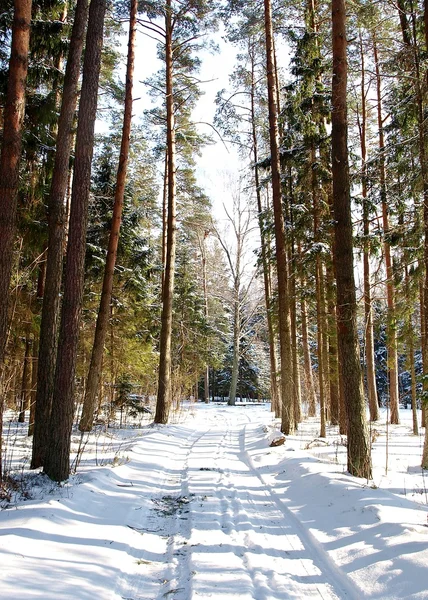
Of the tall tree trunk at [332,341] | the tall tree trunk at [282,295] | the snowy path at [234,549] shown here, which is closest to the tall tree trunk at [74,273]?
the snowy path at [234,549]

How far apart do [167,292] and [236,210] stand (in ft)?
36.0

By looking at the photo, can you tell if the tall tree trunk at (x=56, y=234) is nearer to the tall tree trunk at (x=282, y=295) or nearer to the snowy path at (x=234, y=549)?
the snowy path at (x=234, y=549)

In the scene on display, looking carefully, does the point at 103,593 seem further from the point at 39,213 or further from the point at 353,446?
the point at 39,213

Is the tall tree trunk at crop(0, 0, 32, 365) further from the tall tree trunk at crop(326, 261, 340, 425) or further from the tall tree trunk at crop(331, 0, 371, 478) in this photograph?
the tall tree trunk at crop(326, 261, 340, 425)

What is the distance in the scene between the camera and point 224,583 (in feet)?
10.1

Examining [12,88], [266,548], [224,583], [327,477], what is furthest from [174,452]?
[12,88]

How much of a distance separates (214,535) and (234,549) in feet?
1.21

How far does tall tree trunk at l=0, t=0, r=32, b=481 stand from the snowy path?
2259 mm

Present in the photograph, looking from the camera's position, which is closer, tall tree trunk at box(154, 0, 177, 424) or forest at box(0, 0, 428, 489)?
forest at box(0, 0, 428, 489)

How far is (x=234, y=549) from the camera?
3.65 meters

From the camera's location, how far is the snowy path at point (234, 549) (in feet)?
9.95

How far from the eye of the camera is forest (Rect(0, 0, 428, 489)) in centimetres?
578

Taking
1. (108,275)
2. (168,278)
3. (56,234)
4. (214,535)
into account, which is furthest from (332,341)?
(214,535)

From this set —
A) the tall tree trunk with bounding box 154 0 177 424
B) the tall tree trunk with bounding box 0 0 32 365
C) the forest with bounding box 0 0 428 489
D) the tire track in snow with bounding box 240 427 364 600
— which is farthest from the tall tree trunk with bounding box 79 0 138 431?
the tire track in snow with bounding box 240 427 364 600
